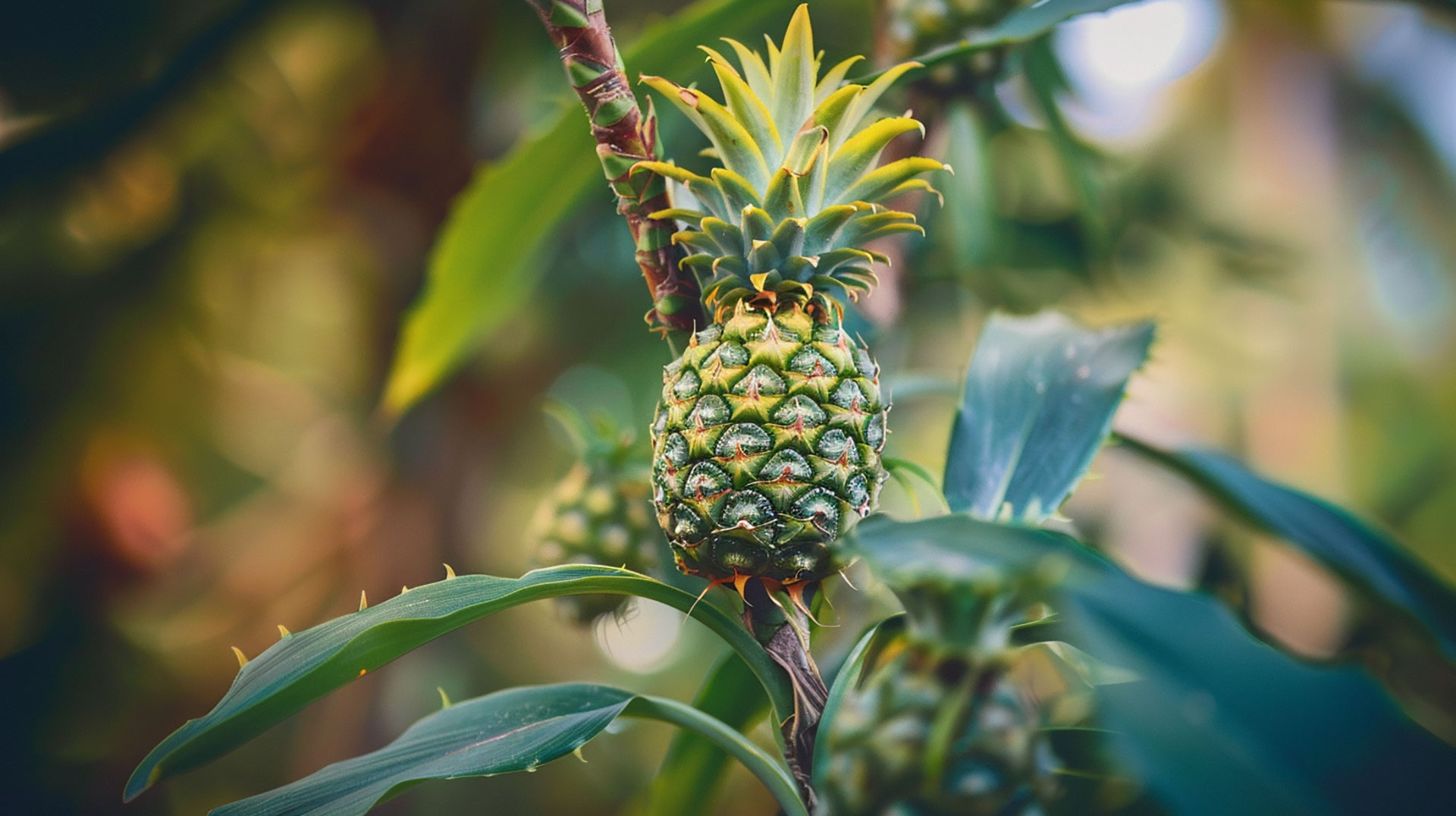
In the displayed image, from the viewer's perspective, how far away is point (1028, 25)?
88cm

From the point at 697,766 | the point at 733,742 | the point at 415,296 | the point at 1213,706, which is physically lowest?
the point at 697,766

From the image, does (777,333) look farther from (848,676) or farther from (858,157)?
(848,676)

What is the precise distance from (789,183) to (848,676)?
42 centimetres

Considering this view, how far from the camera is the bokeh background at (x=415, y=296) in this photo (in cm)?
210

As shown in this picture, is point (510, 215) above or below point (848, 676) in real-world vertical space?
above

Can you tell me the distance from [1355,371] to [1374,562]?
11.3 ft

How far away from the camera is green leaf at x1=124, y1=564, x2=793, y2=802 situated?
57 cm

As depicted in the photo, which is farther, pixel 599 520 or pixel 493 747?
pixel 599 520

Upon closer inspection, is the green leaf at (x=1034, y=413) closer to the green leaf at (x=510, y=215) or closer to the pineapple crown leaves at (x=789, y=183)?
the pineapple crown leaves at (x=789, y=183)

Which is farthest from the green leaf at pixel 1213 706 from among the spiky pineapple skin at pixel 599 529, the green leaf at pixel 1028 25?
the spiky pineapple skin at pixel 599 529

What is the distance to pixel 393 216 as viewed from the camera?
106 inches

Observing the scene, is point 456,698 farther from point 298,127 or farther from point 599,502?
point 298,127

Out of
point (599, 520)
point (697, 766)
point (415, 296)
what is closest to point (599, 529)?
point (599, 520)

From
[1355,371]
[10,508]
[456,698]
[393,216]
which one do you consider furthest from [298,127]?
[1355,371]
